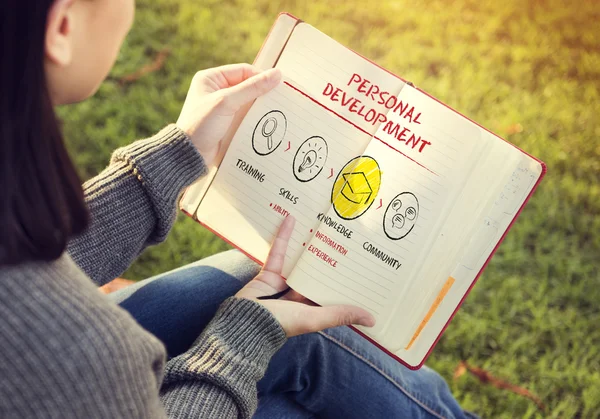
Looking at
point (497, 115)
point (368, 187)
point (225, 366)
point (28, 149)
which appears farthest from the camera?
point (497, 115)

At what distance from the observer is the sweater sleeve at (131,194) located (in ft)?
3.00

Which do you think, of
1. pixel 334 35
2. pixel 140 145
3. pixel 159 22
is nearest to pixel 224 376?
pixel 140 145

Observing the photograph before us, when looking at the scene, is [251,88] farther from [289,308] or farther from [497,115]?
[497,115]

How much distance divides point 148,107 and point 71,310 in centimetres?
126

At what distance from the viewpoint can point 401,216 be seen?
0.92 m

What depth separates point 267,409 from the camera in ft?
3.08

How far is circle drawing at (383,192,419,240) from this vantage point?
912 millimetres

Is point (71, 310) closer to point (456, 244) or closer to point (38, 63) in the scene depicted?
point (38, 63)

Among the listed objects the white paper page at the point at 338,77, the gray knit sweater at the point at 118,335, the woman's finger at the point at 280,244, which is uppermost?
the white paper page at the point at 338,77

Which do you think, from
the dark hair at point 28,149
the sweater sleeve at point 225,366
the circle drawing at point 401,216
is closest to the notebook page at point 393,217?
the circle drawing at point 401,216

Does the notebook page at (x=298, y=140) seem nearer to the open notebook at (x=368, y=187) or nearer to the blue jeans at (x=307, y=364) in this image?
the open notebook at (x=368, y=187)

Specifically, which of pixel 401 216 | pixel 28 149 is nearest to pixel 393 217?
pixel 401 216

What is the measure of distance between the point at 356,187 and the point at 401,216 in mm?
84

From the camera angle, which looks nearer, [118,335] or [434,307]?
[118,335]
